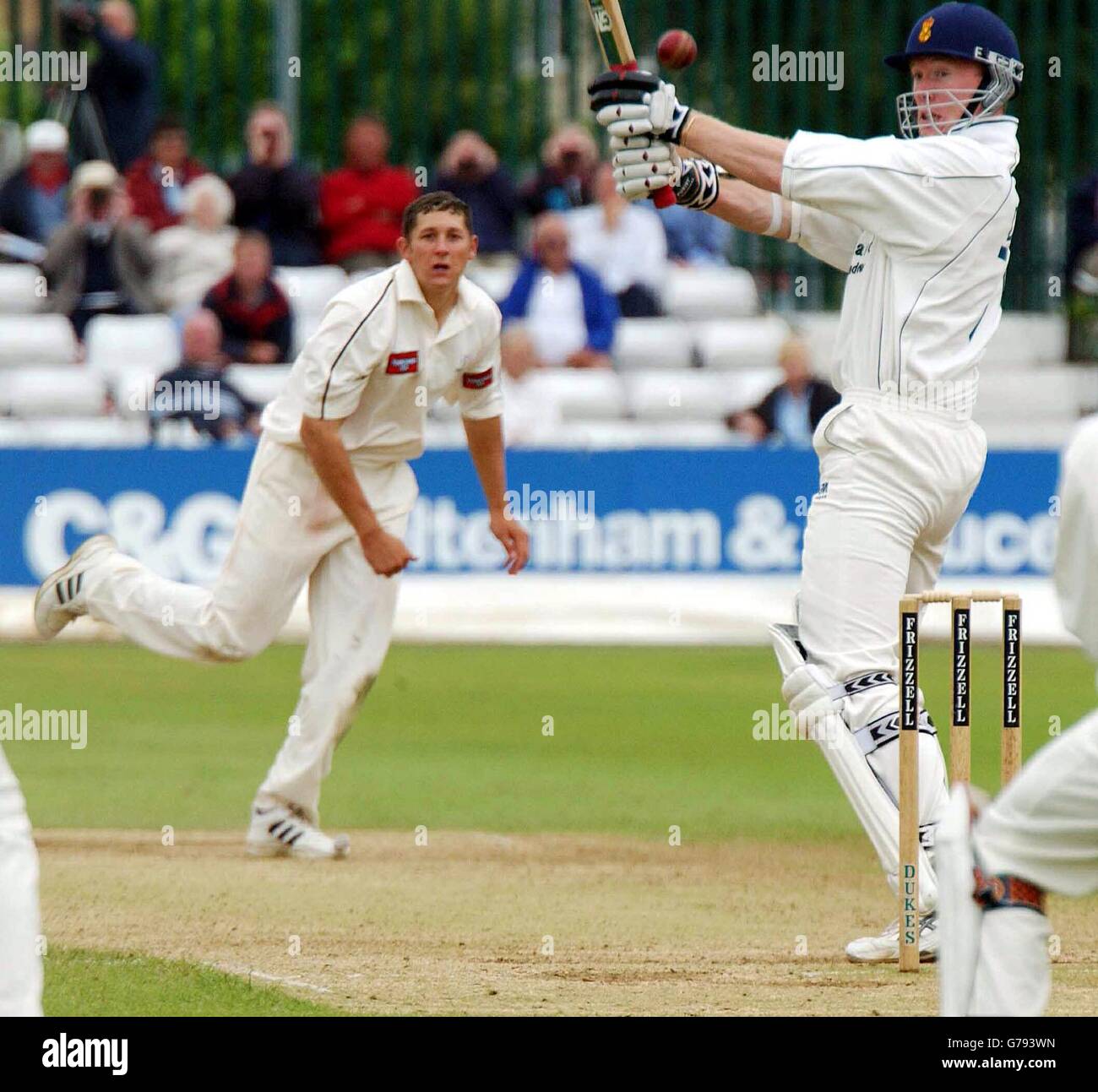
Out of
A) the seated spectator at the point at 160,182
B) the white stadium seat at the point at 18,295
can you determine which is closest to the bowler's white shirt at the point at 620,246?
the seated spectator at the point at 160,182

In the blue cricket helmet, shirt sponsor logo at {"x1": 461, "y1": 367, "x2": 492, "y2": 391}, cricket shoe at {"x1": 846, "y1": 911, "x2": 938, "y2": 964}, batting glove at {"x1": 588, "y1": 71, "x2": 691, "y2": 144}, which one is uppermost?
the blue cricket helmet

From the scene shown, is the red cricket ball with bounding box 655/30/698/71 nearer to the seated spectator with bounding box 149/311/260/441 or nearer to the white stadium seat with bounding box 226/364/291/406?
the seated spectator with bounding box 149/311/260/441

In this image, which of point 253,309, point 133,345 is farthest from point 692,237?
point 133,345

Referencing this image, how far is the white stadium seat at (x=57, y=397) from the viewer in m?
15.8

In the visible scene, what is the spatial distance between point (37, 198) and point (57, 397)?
2.25 metres

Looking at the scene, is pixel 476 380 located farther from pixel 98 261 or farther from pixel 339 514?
pixel 98 261

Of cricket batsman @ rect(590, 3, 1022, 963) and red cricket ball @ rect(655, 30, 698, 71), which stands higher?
red cricket ball @ rect(655, 30, 698, 71)

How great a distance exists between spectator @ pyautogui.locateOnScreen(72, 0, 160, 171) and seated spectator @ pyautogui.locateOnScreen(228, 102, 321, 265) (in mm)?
949

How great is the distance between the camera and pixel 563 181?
691 inches

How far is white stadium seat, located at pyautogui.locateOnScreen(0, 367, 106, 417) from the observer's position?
623 inches

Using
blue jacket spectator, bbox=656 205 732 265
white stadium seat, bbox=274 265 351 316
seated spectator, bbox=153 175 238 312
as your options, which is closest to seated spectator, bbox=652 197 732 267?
blue jacket spectator, bbox=656 205 732 265

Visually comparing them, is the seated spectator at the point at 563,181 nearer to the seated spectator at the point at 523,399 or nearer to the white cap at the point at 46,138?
the seated spectator at the point at 523,399
